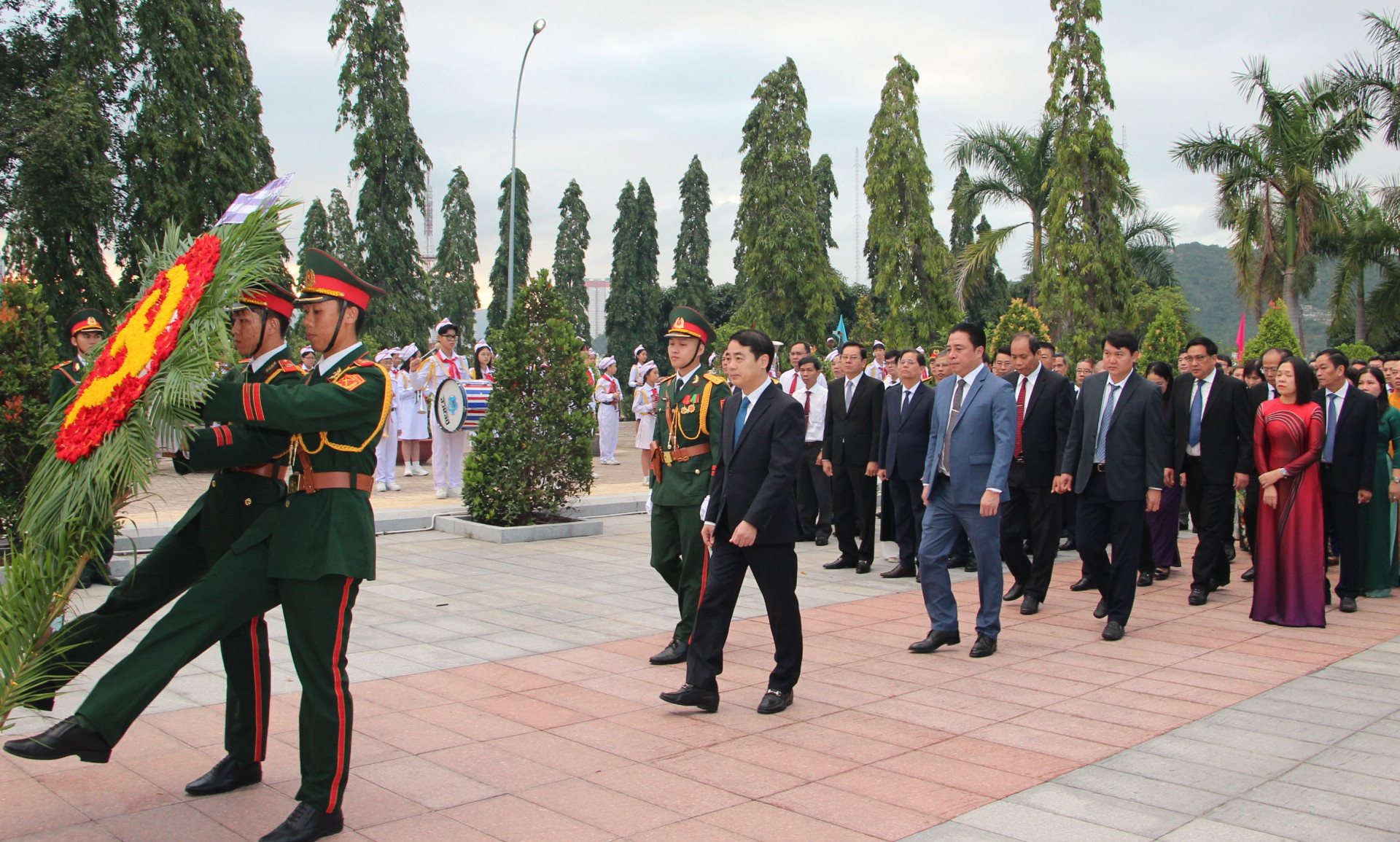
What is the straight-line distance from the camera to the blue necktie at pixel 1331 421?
27.1 feet

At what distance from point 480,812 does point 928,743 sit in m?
2.00

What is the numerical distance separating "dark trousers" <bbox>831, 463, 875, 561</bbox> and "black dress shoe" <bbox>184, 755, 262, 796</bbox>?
629cm

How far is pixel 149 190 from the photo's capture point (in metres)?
25.2

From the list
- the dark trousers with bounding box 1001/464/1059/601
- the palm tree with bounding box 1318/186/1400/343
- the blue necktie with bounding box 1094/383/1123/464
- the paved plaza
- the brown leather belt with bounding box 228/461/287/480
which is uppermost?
the palm tree with bounding box 1318/186/1400/343

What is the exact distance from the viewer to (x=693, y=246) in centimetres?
5031

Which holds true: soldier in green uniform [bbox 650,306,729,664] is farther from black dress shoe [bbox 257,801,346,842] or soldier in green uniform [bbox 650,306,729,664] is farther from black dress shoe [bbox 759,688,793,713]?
black dress shoe [bbox 257,801,346,842]

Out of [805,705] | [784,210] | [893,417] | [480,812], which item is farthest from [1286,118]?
[480,812]

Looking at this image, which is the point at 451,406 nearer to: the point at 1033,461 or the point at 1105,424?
the point at 1033,461

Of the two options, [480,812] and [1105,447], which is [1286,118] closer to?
[1105,447]

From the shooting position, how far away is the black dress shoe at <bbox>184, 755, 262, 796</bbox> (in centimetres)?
404

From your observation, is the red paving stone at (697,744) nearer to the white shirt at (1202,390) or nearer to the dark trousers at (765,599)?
the dark trousers at (765,599)

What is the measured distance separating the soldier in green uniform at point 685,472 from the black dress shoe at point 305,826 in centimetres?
270

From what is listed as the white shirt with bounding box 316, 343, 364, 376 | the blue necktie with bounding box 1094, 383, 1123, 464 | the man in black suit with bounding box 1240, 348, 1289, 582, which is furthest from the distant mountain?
the white shirt with bounding box 316, 343, 364, 376

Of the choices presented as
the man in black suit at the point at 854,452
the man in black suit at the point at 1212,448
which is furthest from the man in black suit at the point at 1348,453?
the man in black suit at the point at 854,452
